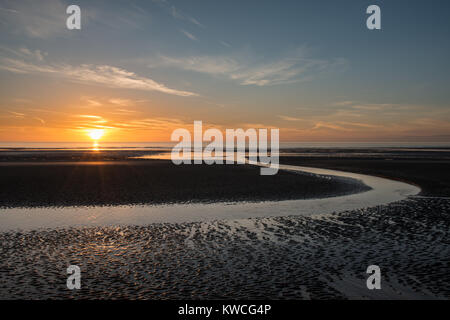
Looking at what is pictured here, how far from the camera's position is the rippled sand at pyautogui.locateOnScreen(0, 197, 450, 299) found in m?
7.04

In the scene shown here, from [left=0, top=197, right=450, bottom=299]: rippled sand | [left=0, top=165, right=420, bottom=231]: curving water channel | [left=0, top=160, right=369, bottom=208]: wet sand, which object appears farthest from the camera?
[left=0, top=160, right=369, bottom=208]: wet sand

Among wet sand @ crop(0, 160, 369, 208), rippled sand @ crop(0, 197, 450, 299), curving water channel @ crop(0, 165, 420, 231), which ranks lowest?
rippled sand @ crop(0, 197, 450, 299)

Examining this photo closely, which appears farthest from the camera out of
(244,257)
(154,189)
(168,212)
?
(154,189)

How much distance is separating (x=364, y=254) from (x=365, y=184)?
16.9 metres

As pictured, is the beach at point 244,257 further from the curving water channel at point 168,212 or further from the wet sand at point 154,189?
the wet sand at point 154,189

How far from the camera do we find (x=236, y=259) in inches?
351

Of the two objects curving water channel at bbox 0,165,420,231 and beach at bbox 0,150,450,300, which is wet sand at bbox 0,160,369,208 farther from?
beach at bbox 0,150,450,300

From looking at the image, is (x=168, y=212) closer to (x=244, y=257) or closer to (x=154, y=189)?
(x=244, y=257)

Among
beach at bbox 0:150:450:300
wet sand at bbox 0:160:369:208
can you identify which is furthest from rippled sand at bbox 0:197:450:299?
wet sand at bbox 0:160:369:208

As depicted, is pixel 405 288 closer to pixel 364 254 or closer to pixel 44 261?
pixel 364 254

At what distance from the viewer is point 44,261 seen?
28.5 ft

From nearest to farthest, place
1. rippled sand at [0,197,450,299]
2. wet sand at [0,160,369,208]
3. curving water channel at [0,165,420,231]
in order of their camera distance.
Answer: rippled sand at [0,197,450,299] → curving water channel at [0,165,420,231] → wet sand at [0,160,369,208]

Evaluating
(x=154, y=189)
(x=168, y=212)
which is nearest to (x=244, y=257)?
(x=168, y=212)

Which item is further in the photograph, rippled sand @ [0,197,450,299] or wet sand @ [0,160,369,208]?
wet sand @ [0,160,369,208]
